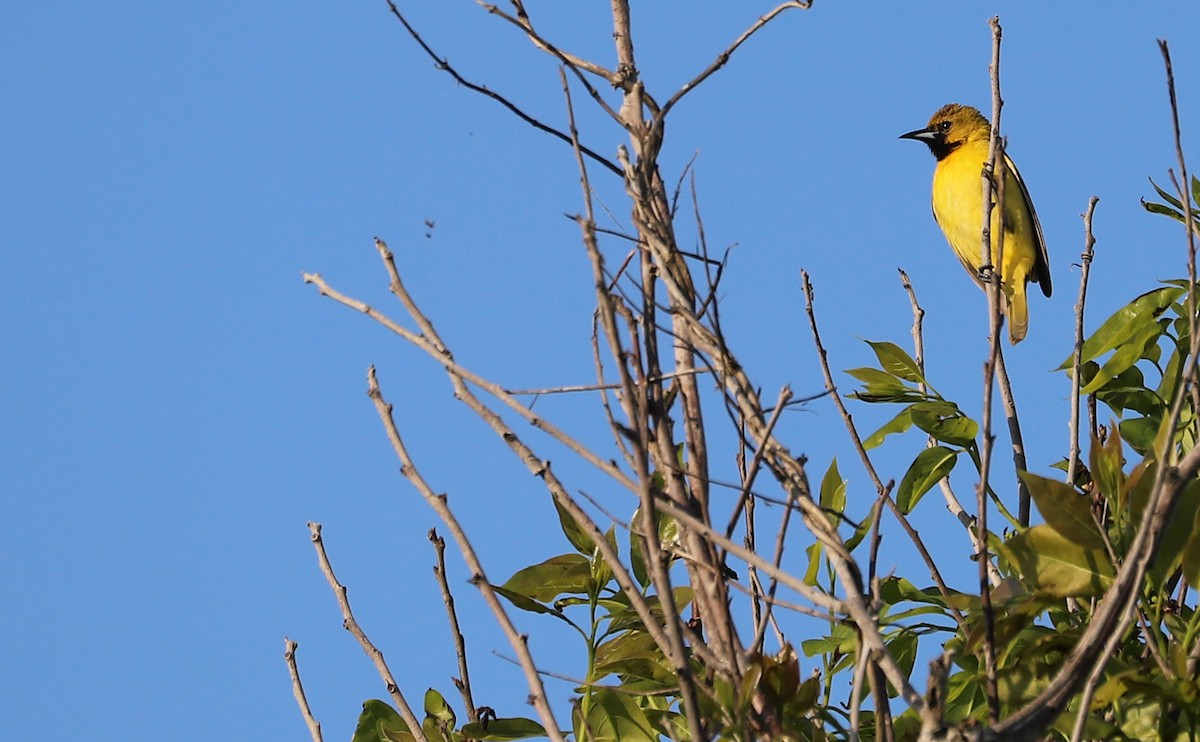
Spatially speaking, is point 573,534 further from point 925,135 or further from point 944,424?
point 925,135

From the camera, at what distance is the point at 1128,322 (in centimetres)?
281

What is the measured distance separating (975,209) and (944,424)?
6.04 meters

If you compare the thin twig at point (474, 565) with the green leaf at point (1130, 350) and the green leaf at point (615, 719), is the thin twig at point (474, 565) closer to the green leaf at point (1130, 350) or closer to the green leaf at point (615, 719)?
the green leaf at point (615, 719)

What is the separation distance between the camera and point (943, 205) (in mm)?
8820

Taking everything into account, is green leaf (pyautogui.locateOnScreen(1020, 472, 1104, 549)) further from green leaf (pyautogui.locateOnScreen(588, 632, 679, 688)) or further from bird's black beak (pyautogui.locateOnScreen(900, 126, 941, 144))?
bird's black beak (pyautogui.locateOnScreen(900, 126, 941, 144))

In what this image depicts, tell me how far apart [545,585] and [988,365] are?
866mm

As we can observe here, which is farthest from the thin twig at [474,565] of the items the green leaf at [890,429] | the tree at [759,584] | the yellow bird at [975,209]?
the yellow bird at [975,209]

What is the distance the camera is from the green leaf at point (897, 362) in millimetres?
2945

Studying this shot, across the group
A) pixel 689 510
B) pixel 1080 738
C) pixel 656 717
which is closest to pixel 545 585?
pixel 656 717

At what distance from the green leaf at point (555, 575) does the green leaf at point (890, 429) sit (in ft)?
2.77

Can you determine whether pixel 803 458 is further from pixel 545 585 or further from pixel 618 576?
pixel 545 585

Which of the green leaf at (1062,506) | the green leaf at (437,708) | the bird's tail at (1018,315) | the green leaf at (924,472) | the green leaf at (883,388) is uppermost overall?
the bird's tail at (1018,315)

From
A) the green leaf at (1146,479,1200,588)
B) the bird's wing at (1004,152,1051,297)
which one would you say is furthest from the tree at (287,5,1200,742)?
the bird's wing at (1004,152,1051,297)

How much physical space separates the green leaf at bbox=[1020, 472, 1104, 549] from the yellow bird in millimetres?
6304
